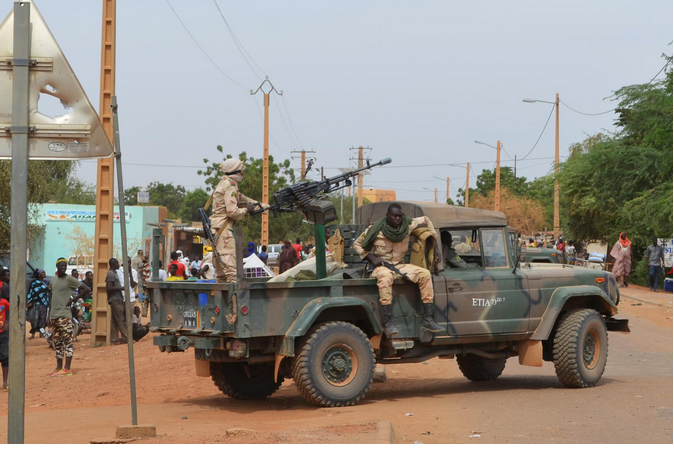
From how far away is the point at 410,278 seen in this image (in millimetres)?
9945

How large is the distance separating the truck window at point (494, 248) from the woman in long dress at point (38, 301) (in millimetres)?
10094

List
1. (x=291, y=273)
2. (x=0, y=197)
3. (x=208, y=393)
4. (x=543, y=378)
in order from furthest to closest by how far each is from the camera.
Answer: (x=0, y=197) → (x=543, y=378) → (x=208, y=393) → (x=291, y=273)

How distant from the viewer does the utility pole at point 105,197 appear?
58.8 feet

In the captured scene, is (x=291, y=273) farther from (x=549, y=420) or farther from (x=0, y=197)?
(x=0, y=197)

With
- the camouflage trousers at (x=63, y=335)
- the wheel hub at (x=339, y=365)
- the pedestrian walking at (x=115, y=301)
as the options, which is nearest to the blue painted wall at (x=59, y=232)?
the pedestrian walking at (x=115, y=301)

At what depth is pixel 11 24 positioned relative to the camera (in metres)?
4.77

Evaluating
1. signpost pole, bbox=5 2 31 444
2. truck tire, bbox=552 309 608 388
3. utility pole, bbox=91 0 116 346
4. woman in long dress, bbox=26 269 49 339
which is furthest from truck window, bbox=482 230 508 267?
woman in long dress, bbox=26 269 49 339

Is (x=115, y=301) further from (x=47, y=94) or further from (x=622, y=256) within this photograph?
(x=622, y=256)

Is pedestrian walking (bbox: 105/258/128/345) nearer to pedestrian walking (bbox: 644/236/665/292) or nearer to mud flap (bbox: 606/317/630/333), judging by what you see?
mud flap (bbox: 606/317/630/333)

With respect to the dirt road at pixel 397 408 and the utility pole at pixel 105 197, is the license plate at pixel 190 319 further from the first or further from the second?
the utility pole at pixel 105 197

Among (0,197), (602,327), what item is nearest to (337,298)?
(602,327)

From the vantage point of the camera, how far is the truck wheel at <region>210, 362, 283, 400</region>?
34.5ft

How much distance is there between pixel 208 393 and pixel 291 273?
2062 millimetres

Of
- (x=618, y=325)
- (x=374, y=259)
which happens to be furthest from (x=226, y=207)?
(x=618, y=325)
